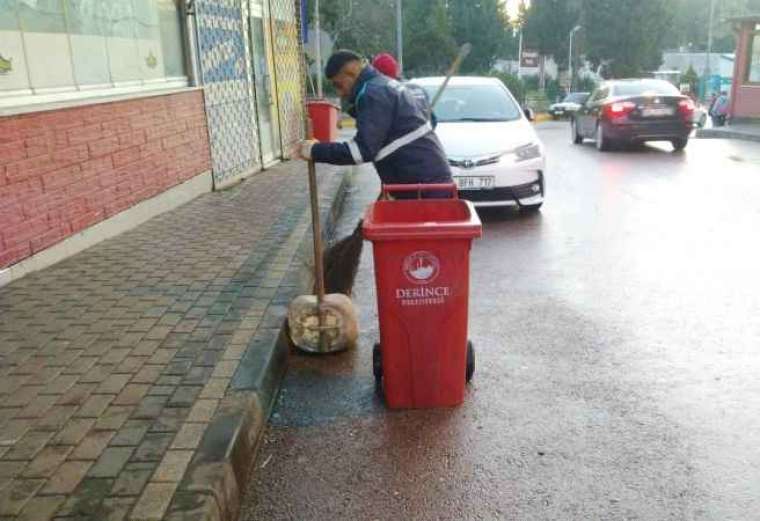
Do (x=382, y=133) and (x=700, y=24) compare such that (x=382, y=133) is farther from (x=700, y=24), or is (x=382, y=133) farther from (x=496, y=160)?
(x=700, y=24)

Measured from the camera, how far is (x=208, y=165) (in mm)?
9234

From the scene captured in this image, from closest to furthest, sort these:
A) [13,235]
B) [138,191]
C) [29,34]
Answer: [13,235] → [29,34] → [138,191]

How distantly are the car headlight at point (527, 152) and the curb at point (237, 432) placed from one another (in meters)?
4.03

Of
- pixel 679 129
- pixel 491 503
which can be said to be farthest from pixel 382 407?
pixel 679 129

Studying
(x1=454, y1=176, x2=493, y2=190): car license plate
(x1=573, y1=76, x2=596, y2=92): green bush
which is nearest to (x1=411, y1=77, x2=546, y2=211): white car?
(x1=454, y1=176, x2=493, y2=190): car license plate

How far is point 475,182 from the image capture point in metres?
8.09

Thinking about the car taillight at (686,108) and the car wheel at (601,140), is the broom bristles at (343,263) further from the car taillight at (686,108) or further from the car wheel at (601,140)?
the car taillight at (686,108)

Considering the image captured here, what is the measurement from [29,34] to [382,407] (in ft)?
13.9

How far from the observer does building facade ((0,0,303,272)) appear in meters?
5.38

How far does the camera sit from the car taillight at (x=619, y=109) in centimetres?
1427

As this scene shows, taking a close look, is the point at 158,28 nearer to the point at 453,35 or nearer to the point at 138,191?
the point at 138,191

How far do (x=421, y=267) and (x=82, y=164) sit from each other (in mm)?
3985

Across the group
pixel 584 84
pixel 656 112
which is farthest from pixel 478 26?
pixel 656 112

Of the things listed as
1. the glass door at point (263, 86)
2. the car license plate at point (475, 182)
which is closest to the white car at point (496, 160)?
the car license plate at point (475, 182)
